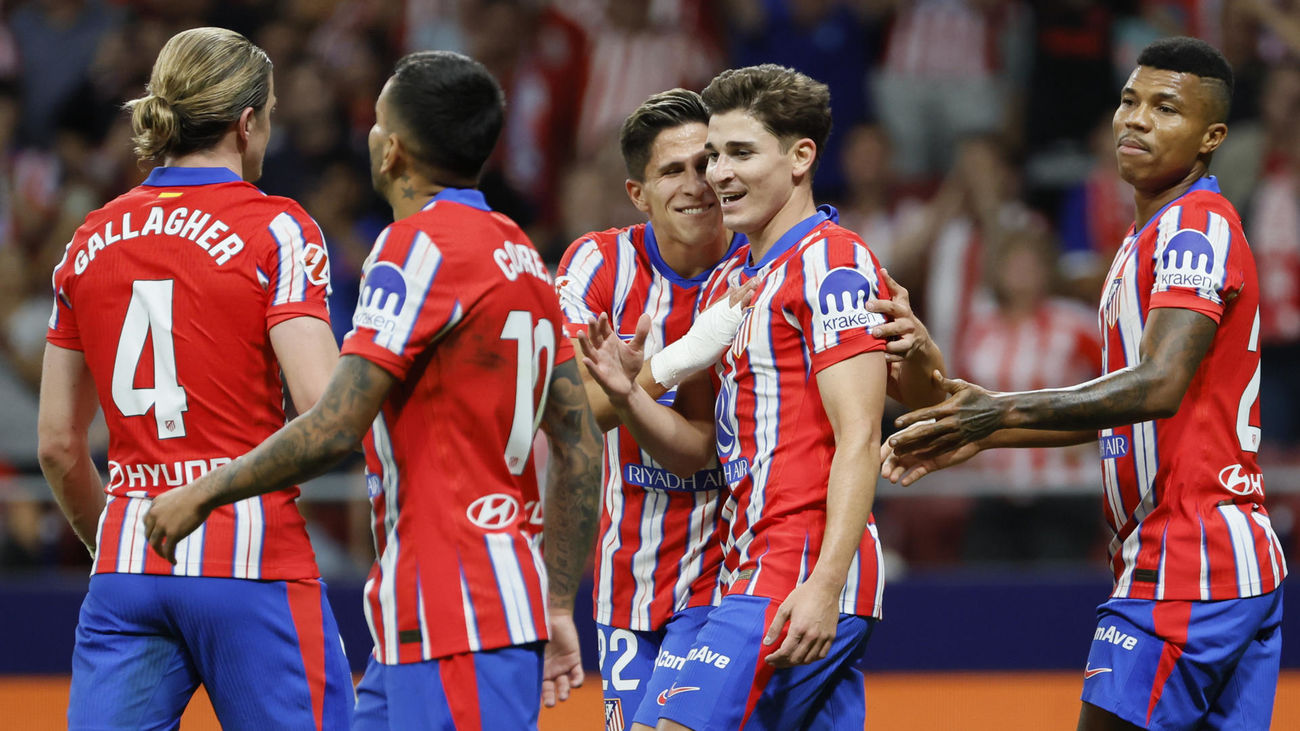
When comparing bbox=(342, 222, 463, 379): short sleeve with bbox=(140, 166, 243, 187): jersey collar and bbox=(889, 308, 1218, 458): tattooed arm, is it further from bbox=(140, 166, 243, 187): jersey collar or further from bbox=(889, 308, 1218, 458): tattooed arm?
bbox=(889, 308, 1218, 458): tattooed arm

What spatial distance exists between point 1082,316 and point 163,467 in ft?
20.2

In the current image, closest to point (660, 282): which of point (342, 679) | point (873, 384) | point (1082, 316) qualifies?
point (873, 384)

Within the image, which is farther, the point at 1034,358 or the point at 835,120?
the point at 835,120

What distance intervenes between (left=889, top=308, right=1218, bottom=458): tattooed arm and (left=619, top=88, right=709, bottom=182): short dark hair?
129 centimetres

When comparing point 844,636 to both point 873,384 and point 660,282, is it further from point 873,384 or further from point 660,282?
point 660,282

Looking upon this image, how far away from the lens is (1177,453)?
12.7ft

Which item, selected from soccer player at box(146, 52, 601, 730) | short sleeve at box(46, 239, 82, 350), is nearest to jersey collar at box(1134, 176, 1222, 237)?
soccer player at box(146, 52, 601, 730)

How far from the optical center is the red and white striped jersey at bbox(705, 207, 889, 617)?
137 inches

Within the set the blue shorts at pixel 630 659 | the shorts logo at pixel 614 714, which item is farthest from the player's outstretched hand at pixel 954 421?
the shorts logo at pixel 614 714

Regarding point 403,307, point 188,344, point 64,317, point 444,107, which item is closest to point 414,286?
point 403,307

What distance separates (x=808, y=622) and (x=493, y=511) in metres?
0.81

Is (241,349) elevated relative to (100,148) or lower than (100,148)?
lower

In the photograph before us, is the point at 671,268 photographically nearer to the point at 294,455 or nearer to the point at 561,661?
the point at 561,661

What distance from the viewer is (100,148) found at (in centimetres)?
1035
